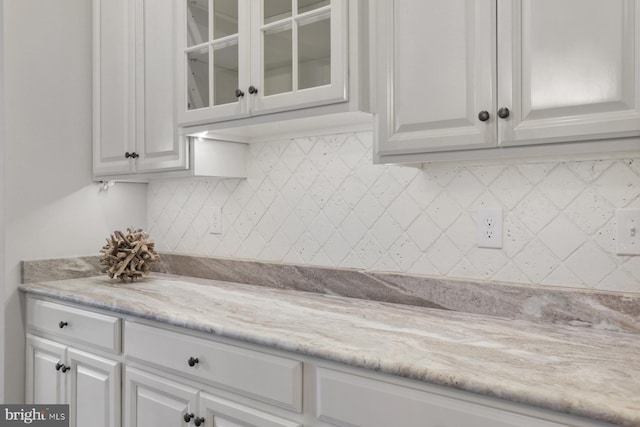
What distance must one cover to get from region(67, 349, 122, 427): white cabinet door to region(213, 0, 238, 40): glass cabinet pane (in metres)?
1.27

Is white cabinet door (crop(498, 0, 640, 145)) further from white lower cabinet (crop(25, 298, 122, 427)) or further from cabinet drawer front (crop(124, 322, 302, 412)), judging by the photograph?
white lower cabinet (crop(25, 298, 122, 427))

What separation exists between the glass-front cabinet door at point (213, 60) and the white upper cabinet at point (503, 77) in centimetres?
54

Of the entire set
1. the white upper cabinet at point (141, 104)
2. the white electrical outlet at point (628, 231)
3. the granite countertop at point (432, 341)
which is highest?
the white upper cabinet at point (141, 104)

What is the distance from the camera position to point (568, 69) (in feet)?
3.93

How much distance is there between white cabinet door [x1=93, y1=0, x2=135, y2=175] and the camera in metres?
2.31

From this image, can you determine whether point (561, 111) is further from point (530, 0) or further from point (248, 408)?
point (248, 408)

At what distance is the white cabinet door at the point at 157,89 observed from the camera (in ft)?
6.92

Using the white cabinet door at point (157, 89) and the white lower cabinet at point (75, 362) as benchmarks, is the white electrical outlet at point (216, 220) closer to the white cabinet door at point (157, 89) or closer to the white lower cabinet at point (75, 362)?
the white cabinet door at point (157, 89)

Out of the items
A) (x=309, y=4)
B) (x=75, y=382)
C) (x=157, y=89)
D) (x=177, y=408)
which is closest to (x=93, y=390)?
(x=75, y=382)

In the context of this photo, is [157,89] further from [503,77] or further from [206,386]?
[503,77]

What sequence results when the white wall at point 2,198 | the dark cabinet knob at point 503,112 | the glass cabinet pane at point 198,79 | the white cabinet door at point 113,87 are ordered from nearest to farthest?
the dark cabinet knob at point 503,112 < the glass cabinet pane at point 198,79 < the white wall at point 2,198 < the white cabinet door at point 113,87

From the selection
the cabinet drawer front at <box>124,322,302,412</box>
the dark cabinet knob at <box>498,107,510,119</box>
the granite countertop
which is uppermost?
the dark cabinet knob at <box>498,107,510,119</box>

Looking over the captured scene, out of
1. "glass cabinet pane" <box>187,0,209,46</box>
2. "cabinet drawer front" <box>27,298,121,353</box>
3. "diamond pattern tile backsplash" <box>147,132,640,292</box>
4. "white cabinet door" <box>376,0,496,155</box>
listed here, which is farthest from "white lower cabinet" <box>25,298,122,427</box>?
"white cabinet door" <box>376,0,496,155</box>

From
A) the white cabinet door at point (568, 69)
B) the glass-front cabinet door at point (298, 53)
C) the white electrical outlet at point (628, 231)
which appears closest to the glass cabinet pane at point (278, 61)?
the glass-front cabinet door at point (298, 53)
